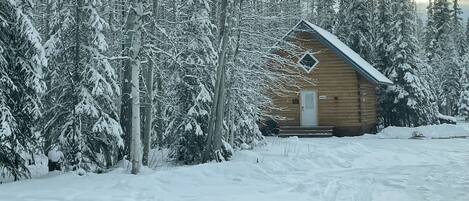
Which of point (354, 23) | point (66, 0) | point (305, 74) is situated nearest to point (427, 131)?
point (305, 74)

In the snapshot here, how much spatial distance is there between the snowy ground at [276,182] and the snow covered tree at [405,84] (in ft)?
58.9

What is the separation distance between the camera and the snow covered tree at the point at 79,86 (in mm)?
13555

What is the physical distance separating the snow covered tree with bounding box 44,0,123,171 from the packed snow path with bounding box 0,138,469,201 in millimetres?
1088

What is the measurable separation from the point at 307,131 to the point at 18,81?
63.0 feet

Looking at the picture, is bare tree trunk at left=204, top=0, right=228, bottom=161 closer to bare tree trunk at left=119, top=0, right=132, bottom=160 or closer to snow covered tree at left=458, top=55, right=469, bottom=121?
bare tree trunk at left=119, top=0, right=132, bottom=160

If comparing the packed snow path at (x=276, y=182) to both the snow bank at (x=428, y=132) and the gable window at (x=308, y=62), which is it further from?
the gable window at (x=308, y=62)

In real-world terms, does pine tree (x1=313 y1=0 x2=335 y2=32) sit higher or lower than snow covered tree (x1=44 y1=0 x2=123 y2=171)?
higher

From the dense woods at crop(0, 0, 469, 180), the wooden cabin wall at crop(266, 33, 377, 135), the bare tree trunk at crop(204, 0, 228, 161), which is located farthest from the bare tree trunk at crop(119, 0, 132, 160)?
the wooden cabin wall at crop(266, 33, 377, 135)

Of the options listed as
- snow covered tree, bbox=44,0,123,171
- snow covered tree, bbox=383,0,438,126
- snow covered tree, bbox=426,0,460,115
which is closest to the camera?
snow covered tree, bbox=44,0,123,171

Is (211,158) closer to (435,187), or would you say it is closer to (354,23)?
(435,187)

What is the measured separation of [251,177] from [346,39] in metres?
31.8

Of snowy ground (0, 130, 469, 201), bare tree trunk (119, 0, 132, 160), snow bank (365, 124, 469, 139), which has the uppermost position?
bare tree trunk (119, 0, 132, 160)

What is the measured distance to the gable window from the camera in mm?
30672

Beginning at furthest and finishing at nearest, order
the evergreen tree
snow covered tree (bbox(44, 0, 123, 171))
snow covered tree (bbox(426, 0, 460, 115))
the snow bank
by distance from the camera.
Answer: snow covered tree (bbox(426, 0, 460, 115))
the snow bank
the evergreen tree
snow covered tree (bbox(44, 0, 123, 171))
